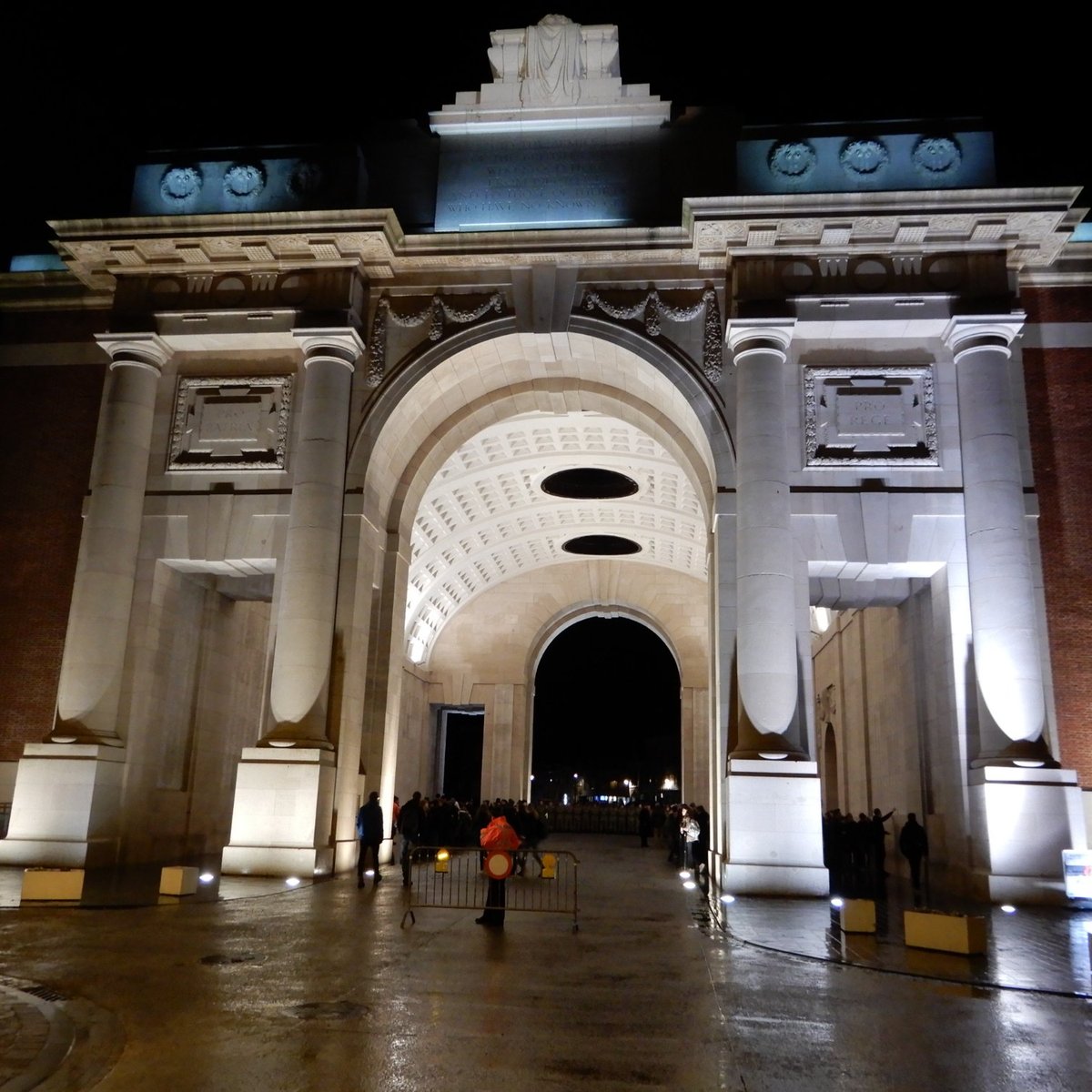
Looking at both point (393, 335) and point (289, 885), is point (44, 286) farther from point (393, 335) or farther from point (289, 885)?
point (289, 885)

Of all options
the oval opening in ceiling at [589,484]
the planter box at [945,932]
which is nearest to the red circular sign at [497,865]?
the planter box at [945,932]

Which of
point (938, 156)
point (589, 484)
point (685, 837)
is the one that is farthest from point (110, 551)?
point (589, 484)

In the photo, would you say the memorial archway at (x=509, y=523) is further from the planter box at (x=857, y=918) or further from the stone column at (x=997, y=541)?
the planter box at (x=857, y=918)

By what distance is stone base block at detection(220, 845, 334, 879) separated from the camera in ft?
63.0

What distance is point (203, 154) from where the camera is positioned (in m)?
23.4

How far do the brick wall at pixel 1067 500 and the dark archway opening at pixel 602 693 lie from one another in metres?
48.3

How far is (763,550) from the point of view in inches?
783

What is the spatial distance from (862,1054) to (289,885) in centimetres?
1267

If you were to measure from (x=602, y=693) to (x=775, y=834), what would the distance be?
201 feet

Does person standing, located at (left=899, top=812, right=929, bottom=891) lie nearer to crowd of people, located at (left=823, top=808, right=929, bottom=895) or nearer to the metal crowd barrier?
crowd of people, located at (left=823, top=808, right=929, bottom=895)

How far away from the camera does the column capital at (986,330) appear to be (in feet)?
67.8

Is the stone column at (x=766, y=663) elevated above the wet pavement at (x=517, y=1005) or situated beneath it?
elevated above

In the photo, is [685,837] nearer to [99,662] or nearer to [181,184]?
[99,662]

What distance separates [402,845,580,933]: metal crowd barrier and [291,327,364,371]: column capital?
10.5 meters
